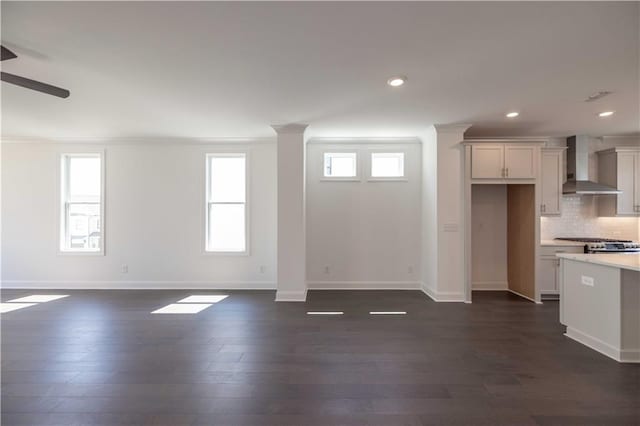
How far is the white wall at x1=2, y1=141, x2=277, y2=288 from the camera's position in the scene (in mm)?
5680

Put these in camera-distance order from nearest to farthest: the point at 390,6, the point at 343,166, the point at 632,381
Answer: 1. the point at 390,6
2. the point at 632,381
3. the point at 343,166

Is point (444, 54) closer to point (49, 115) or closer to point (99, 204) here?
point (49, 115)

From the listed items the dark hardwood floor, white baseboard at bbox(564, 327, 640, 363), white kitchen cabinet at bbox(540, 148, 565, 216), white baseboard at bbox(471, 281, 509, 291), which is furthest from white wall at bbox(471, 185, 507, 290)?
white baseboard at bbox(564, 327, 640, 363)

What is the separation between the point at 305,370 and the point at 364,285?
3.04 meters

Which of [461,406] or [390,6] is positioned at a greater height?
[390,6]

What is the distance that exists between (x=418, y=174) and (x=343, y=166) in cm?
140

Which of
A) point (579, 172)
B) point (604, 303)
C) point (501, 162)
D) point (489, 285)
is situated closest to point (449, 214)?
point (501, 162)

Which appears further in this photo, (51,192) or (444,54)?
(51,192)

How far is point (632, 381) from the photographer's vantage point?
2.48 metres

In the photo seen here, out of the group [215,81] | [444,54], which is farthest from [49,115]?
[444,54]

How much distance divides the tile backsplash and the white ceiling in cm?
157

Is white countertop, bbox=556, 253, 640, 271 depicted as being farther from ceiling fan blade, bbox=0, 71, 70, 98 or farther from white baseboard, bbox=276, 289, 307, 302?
ceiling fan blade, bbox=0, 71, 70, 98

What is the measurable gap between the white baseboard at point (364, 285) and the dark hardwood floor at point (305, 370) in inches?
49.6

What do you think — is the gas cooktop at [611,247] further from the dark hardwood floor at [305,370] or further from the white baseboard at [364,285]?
the white baseboard at [364,285]
